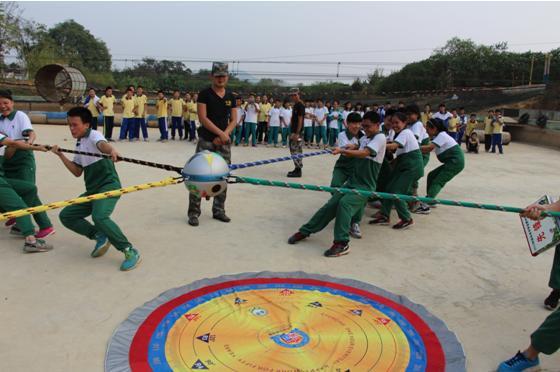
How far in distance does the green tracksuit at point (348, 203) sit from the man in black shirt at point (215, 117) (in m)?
1.41

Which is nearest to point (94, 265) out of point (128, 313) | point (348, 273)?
point (128, 313)

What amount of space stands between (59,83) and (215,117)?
19.4m

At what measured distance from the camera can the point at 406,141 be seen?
5855 millimetres

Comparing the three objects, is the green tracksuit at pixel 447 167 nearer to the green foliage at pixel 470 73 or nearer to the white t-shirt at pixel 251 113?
the white t-shirt at pixel 251 113

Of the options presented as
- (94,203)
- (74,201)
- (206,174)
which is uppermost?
(206,174)

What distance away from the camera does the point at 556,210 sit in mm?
3219

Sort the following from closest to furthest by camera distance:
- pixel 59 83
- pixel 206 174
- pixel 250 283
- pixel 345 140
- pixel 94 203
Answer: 1. pixel 206 174
2. pixel 250 283
3. pixel 94 203
4. pixel 345 140
5. pixel 59 83

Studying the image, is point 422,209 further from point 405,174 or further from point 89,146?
point 89,146

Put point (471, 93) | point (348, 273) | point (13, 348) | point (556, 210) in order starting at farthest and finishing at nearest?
point (471, 93), point (348, 273), point (556, 210), point (13, 348)

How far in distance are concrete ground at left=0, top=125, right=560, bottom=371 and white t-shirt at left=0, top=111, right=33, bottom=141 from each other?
1.11 m

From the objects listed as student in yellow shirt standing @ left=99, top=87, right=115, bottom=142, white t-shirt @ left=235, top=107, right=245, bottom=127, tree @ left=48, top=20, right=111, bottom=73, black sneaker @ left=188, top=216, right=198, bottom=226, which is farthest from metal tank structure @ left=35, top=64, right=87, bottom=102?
tree @ left=48, top=20, right=111, bottom=73

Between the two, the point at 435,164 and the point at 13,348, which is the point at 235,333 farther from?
the point at 435,164

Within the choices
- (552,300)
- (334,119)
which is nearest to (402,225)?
(552,300)

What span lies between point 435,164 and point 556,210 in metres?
8.40
